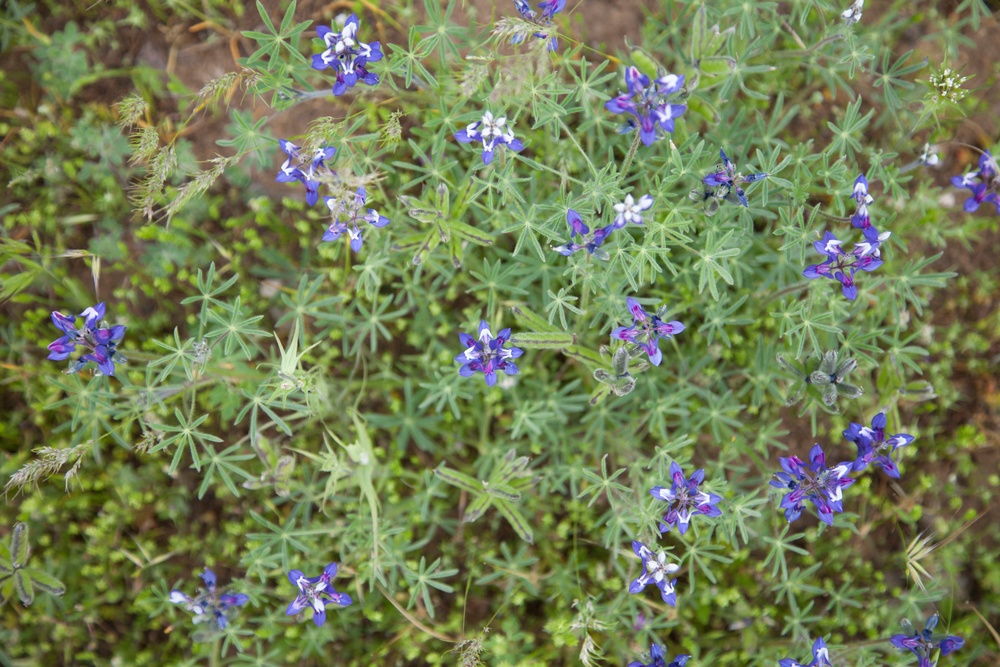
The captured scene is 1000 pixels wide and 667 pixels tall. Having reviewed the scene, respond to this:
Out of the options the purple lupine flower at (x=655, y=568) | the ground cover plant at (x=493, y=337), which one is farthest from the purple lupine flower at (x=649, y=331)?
the purple lupine flower at (x=655, y=568)

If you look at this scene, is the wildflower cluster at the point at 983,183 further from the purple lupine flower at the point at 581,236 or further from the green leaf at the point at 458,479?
the green leaf at the point at 458,479

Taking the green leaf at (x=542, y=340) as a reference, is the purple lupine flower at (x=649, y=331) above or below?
above

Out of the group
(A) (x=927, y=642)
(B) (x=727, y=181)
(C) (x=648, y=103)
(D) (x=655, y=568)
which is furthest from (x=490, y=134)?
(A) (x=927, y=642)

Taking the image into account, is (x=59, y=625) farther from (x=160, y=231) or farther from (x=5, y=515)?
(x=160, y=231)

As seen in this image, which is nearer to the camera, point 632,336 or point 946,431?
point 632,336

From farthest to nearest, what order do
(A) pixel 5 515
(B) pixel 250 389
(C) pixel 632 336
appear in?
(A) pixel 5 515
(B) pixel 250 389
(C) pixel 632 336

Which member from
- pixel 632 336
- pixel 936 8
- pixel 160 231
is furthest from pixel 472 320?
pixel 936 8
